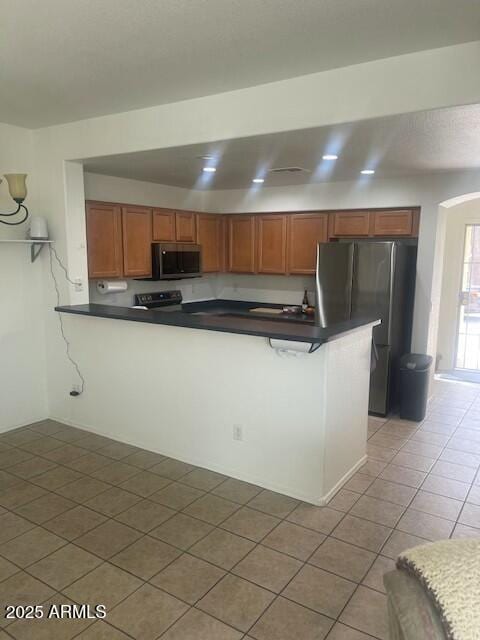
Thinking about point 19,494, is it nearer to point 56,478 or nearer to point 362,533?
point 56,478

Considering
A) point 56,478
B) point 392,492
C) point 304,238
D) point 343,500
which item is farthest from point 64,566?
point 304,238

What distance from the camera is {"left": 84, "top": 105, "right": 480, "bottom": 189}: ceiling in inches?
106

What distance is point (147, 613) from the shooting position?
6.77ft

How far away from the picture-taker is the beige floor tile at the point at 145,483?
3.10 m

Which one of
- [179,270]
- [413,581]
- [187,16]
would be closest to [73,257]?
[179,270]

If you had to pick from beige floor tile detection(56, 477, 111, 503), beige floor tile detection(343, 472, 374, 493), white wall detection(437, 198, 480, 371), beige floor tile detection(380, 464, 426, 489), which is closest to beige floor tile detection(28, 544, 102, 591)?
beige floor tile detection(56, 477, 111, 503)

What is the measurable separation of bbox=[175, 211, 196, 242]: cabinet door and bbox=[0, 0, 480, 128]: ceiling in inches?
100

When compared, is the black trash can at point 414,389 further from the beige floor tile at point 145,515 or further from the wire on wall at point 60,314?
the wire on wall at point 60,314

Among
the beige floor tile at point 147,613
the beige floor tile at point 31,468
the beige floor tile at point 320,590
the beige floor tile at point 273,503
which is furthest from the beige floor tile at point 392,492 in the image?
the beige floor tile at point 31,468

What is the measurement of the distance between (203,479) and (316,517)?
2.77 ft

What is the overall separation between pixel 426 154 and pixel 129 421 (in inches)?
124

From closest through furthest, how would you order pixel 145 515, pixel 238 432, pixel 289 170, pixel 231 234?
pixel 145 515 < pixel 238 432 < pixel 289 170 < pixel 231 234

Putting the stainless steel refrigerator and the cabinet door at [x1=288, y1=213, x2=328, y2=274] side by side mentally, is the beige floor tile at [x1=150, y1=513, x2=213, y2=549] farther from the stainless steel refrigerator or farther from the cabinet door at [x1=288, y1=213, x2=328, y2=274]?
the cabinet door at [x1=288, y1=213, x2=328, y2=274]

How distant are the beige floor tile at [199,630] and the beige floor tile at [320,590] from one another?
1.13ft
